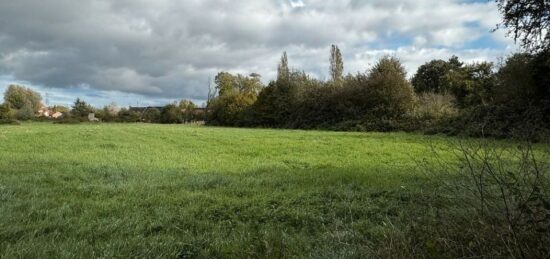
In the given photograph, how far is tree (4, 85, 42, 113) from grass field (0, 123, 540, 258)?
94.5 metres

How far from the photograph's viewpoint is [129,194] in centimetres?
772

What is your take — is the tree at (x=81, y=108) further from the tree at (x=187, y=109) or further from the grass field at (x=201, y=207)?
the grass field at (x=201, y=207)

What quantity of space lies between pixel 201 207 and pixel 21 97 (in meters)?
106

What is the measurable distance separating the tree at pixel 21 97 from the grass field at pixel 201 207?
310 feet

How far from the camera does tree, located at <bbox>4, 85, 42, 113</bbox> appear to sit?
9425cm

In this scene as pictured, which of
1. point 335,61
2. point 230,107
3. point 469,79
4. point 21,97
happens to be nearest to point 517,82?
point 469,79

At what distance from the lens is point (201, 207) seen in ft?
22.2

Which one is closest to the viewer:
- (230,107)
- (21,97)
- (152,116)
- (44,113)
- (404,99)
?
(404,99)

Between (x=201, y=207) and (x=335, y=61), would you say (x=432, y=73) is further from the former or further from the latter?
(x=201, y=207)

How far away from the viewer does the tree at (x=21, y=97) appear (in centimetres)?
9425

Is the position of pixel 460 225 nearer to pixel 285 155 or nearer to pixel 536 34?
pixel 285 155

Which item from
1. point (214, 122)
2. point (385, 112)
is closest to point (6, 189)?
point (385, 112)

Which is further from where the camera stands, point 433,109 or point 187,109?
point 187,109

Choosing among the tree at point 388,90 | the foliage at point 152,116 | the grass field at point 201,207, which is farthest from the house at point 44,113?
the grass field at point 201,207
